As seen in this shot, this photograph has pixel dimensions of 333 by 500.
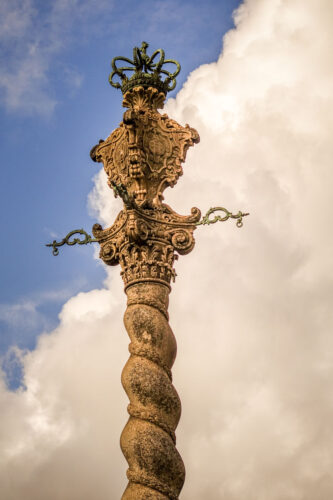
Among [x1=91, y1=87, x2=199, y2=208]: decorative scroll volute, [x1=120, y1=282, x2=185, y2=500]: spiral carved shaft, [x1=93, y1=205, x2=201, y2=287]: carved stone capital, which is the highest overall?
[x1=91, y1=87, x2=199, y2=208]: decorative scroll volute

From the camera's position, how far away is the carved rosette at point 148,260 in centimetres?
1018

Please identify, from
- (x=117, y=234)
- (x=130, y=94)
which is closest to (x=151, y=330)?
(x=117, y=234)

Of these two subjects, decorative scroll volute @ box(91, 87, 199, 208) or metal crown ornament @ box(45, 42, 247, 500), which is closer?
metal crown ornament @ box(45, 42, 247, 500)

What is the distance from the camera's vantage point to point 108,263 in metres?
12.7

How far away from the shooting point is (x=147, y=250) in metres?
12.2

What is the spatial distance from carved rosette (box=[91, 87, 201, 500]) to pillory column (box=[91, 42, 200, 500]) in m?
0.01

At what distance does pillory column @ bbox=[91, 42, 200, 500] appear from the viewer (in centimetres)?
1020

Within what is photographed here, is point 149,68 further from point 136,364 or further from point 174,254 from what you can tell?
point 136,364

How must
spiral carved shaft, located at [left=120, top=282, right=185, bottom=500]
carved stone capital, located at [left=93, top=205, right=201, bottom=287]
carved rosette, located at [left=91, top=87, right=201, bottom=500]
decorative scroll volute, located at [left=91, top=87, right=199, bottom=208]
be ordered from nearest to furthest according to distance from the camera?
spiral carved shaft, located at [left=120, top=282, right=185, bottom=500] < carved rosette, located at [left=91, top=87, right=201, bottom=500] < carved stone capital, located at [left=93, top=205, right=201, bottom=287] < decorative scroll volute, located at [left=91, top=87, right=199, bottom=208]

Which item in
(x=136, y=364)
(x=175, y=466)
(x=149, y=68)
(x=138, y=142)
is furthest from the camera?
(x=149, y=68)

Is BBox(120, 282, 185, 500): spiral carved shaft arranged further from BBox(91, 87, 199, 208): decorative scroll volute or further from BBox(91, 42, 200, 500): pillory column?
BBox(91, 87, 199, 208): decorative scroll volute

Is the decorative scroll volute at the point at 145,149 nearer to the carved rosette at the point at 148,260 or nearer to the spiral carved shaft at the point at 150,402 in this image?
the carved rosette at the point at 148,260

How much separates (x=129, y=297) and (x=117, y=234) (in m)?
1.26

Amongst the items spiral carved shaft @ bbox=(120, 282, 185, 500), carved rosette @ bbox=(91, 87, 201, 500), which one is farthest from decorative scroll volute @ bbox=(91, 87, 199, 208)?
spiral carved shaft @ bbox=(120, 282, 185, 500)
